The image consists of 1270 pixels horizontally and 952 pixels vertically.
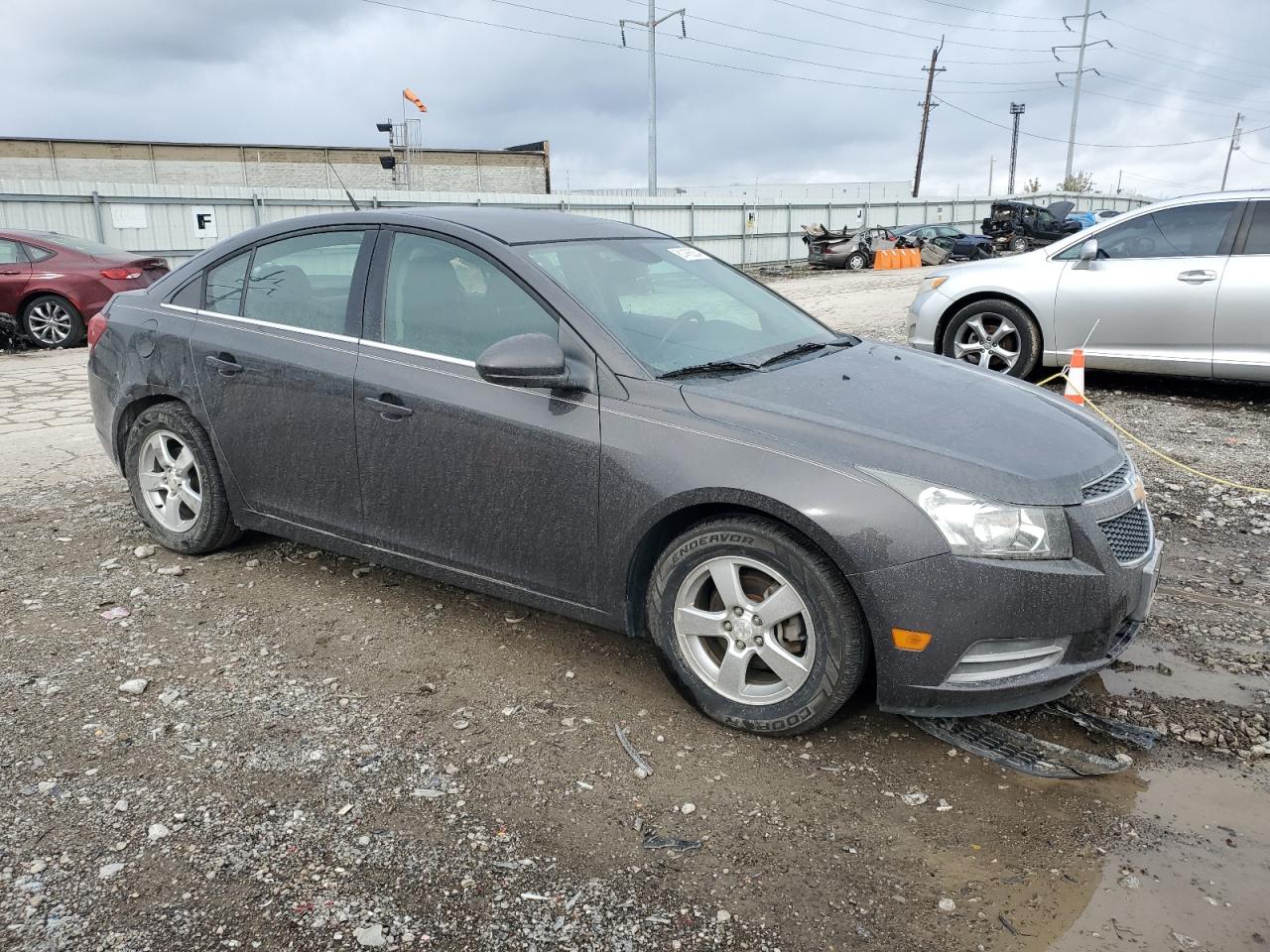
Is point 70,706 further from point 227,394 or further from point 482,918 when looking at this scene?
point 482,918

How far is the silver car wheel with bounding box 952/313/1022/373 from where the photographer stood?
8594 millimetres

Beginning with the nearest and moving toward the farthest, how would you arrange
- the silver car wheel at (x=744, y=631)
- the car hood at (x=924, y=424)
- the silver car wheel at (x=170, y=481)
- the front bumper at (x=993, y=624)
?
the front bumper at (x=993, y=624) < the car hood at (x=924, y=424) < the silver car wheel at (x=744, y=631) < the silver car wheel at (x=170, y=481)

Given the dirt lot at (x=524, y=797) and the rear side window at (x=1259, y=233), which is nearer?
the dirt lot at (x=524, y=797)

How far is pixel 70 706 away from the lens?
3.53 meters

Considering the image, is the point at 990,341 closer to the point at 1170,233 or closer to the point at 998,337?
the point at 998,337

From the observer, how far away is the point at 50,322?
13.5 m

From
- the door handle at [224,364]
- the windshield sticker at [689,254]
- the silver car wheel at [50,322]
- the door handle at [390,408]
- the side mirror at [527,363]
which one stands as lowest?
the silver car wheel at [50,322]

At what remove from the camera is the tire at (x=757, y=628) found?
3.06m

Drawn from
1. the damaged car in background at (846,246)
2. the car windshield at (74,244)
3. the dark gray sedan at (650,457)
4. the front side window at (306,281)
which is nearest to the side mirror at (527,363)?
the dark gray sedan at (650,457)

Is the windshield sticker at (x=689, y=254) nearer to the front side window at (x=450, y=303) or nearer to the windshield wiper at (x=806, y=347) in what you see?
the windshield wiper at (x=806, y=347)

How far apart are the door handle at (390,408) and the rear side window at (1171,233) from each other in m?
6.58

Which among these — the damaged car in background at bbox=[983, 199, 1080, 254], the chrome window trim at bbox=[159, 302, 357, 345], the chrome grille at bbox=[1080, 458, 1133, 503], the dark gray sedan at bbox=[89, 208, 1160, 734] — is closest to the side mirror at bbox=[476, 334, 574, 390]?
the dark gray sedan at bbox=[89, 208, 1160, 734]

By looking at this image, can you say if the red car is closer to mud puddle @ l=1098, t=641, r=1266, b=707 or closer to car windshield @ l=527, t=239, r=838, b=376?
car windshield @ l=527, t=239, r=838, b=376

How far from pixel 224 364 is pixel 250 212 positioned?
1974cm
